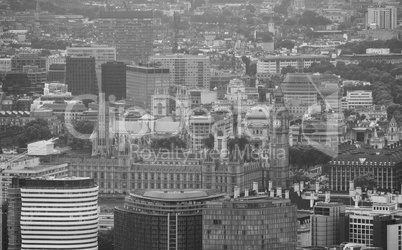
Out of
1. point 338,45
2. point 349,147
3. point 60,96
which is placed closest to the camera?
point 349,147

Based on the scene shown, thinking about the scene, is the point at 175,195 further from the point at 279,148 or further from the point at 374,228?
the point at 279,148

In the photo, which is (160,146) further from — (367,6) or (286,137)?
(367,6)

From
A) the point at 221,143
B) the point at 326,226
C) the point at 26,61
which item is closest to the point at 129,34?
the point at 26,61

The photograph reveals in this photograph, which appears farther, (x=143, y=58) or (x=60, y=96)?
(x=143, y=58)

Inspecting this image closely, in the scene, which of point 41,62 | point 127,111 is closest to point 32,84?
A: point 41,62

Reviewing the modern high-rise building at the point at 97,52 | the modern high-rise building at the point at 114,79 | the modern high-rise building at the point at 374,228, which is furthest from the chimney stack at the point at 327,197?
the modern high-rise building at the point at 97,52

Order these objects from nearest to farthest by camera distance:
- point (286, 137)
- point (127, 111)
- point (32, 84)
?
point (286, 137) < point (127, 111) < point (32, 84)
